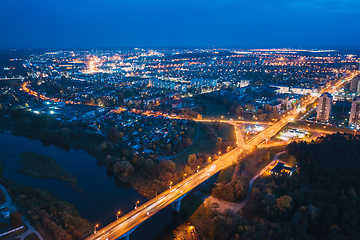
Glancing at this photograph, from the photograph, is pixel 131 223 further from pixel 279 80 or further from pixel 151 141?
pixel 279 80

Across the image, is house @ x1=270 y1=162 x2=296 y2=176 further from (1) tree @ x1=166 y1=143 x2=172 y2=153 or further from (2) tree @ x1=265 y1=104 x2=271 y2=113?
(2) tree @ x1=265 y1=104 x2=271 y2=113

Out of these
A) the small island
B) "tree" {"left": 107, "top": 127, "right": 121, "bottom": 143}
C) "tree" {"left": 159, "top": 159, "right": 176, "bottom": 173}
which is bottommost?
the small island

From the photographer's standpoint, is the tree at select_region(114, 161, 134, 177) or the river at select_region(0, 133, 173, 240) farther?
the tree at select_region(114, 161, 134, 177)

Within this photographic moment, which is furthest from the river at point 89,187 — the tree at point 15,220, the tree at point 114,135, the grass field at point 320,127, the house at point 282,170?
the grass field at point 320,127

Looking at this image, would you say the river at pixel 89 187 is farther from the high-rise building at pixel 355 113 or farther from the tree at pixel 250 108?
the high-rise building at pixel 355 113

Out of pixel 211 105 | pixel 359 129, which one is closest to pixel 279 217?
pixel 359 129

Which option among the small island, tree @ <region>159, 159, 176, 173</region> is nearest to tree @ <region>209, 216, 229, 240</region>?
tree @ <region>159, 159, 176, 173</region>
